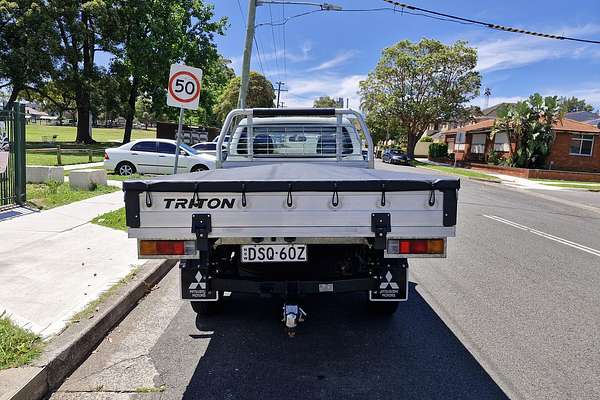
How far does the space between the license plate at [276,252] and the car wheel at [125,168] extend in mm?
14670

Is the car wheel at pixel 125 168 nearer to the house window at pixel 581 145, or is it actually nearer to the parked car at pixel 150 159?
the parked car at pixel 150 159

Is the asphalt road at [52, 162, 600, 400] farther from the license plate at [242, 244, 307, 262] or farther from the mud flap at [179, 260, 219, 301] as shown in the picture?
the license plate at [242, 244, 307, 262]

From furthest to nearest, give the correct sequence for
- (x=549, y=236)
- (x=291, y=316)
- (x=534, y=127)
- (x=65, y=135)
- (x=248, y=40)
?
(x=65, y=135) → (x=534, y=127) → (x=248, y=40) → (x=549, y=236) → (x=291, y=316)

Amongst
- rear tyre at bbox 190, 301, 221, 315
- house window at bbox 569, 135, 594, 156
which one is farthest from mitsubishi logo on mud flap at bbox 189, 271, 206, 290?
house window at bbox 569, 135, 594, 156

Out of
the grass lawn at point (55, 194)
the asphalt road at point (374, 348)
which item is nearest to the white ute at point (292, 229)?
the asphalt road at point (374, 348)

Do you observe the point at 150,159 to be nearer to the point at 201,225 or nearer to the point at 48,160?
the point at 48,160

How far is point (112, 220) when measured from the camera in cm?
827

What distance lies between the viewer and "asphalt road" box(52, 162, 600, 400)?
327cm

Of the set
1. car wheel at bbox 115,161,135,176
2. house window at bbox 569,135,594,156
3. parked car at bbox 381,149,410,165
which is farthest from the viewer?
parked car at bbox 381,149,410,165

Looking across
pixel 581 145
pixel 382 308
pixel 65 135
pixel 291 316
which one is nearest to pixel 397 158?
pixel 581 145

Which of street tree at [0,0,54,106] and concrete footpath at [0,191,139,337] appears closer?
concrete footpath at [0,191,139,337]

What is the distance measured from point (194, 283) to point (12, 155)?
7.42 m

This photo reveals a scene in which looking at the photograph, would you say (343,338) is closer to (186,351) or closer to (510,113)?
(186,351)

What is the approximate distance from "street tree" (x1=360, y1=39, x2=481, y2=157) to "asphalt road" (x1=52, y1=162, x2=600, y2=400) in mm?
40515
